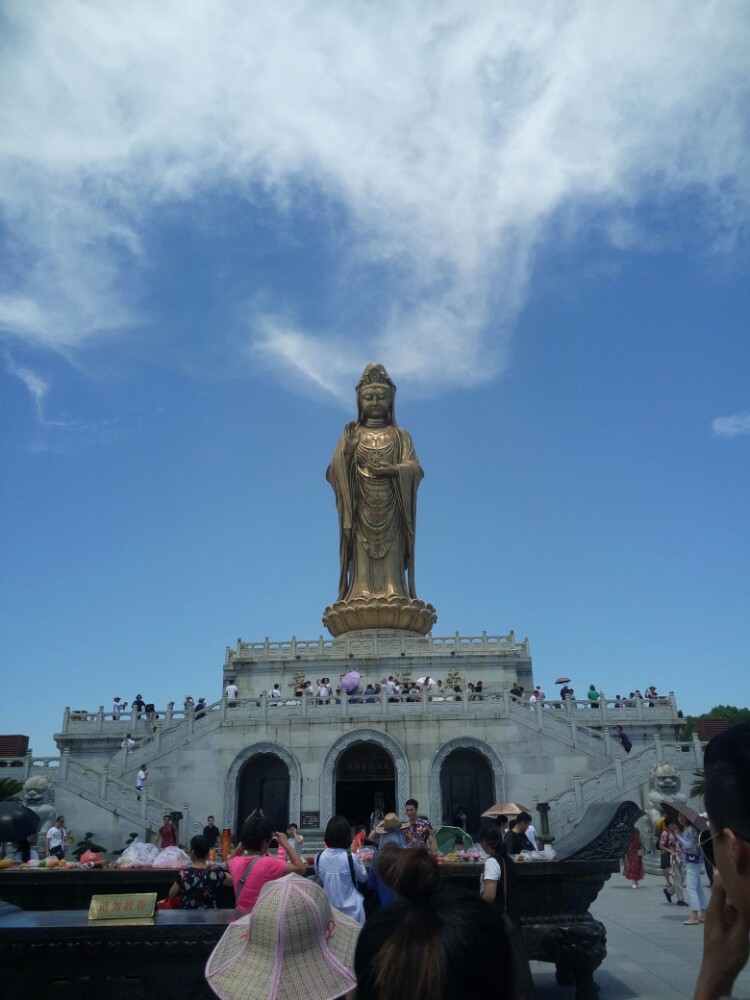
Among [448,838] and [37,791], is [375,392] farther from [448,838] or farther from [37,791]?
[448,838]

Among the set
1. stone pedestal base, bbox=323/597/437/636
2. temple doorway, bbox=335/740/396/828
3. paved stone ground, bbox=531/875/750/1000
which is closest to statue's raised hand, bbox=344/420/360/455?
stone pedestal base, bbox=323/597/437/636

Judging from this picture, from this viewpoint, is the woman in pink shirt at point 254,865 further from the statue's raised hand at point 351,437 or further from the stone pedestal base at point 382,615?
the statue's raised hand at point 351,437

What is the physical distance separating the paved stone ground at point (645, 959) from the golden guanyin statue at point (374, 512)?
19463 mm

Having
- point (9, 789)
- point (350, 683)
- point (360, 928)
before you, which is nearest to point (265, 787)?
point (350, 683)

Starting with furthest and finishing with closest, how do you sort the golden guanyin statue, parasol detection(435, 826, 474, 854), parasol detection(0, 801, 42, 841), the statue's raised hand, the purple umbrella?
the statue's raised hand < the golden guanyin statue < the purple umbrella < parasol detection(435, 826, 474, 854) < parasol detection(0, 801, 42, 841)

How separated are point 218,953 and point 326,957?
1.57ft

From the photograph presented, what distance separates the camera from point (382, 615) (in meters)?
29.2

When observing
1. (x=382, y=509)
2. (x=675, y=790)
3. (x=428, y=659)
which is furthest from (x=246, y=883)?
(x=382, y=509)

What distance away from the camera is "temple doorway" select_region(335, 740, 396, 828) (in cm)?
2095

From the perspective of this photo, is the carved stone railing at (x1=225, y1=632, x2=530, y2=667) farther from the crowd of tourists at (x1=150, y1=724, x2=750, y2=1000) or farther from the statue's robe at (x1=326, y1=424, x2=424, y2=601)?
the crowd of tourists at (x1=150, y1=724, x2=750, y2=1000)

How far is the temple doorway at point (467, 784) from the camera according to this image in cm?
2025

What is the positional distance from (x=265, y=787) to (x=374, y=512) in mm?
13517

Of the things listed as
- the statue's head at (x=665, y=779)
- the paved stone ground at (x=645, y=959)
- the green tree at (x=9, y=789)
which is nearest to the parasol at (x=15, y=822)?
the paved stone ground at (x=645, y=959)

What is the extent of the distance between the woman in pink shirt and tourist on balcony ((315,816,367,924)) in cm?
24
